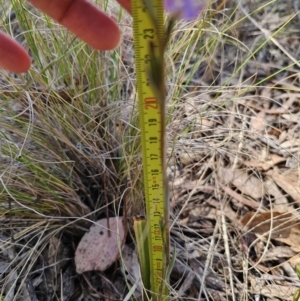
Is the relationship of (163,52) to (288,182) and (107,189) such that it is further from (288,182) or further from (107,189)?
(288,182)

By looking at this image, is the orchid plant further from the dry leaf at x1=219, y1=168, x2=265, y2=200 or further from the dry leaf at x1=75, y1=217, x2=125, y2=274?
the dry leaf at x1=219, y1=168, x2=265, y2=200

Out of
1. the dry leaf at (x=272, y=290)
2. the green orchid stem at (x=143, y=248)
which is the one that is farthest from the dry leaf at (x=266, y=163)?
the green orchid stem at (x=143, y=248)

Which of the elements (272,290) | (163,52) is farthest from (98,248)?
(163,52)

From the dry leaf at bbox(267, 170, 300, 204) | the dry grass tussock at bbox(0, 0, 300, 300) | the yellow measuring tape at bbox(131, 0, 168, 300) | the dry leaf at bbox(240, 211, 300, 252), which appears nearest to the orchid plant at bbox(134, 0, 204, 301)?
the yellow measuring tape at bbox(131, 0, 168, 300)

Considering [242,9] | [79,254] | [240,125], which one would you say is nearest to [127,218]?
[79,254]

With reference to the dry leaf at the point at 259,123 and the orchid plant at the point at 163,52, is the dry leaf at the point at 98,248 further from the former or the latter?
the dry leaf at the point at 259,123

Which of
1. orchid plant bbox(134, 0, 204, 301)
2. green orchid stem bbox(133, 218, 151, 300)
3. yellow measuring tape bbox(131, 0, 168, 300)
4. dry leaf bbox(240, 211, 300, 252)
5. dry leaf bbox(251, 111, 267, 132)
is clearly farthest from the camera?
dry leaf bbox(251, 111, 267, 132)

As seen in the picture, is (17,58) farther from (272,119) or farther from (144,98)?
(272,119)
